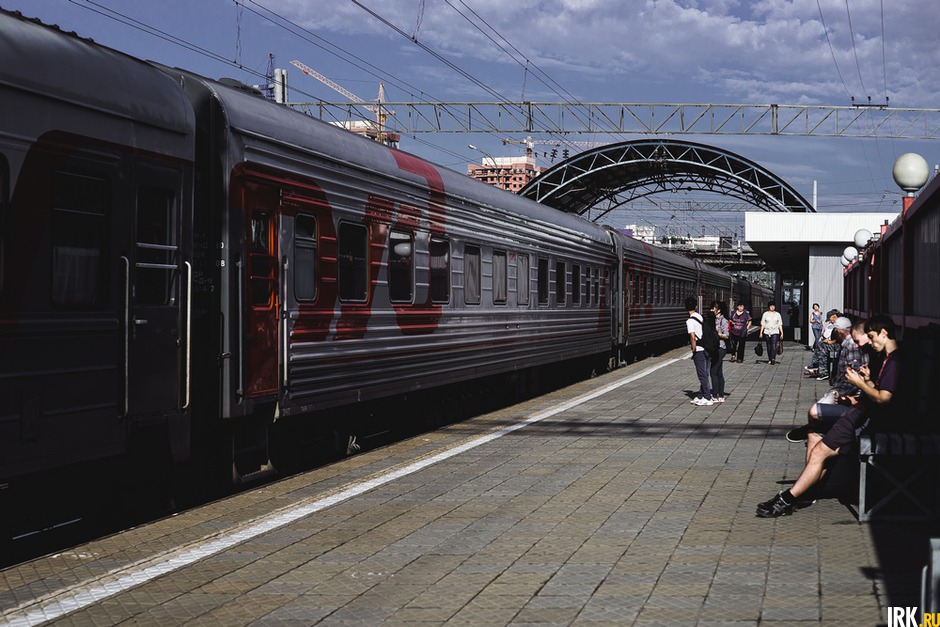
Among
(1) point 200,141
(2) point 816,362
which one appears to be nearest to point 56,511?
(1) point 200,141

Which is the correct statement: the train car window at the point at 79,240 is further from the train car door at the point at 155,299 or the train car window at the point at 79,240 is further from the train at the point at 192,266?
the train car door at the point at 155,299

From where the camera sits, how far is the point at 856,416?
8016 millimetres

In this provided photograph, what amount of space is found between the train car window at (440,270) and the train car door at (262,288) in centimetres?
397

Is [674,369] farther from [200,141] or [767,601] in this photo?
[767,601]

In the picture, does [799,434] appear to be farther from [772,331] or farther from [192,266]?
[772,331]

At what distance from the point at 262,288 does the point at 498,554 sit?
3441 millimetres

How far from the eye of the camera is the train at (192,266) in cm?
643

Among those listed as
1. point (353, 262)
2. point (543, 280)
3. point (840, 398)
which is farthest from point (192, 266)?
point (543, 280)

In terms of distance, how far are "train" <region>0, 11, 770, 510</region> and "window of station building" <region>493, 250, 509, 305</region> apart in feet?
5.42

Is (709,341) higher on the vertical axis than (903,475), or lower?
higher

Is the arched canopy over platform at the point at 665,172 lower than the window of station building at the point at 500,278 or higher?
higher

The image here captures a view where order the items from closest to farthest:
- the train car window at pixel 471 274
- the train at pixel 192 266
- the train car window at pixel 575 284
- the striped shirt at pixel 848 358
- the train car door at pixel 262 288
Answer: the train at pixel 192 266 < the train car door at pixel 262 288 < the striped shirt at pixel 848 358 < the train car window at pixel 471 274 < the train car window at pixel 575 284

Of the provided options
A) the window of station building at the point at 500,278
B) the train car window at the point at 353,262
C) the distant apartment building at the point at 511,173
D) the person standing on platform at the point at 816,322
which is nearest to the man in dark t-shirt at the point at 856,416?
the train car window at the point at 353,262

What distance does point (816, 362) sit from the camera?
23.4m
